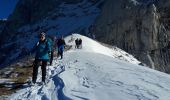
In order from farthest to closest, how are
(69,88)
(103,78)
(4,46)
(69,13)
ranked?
(4,46), (69,13), (103,78), (69,88)

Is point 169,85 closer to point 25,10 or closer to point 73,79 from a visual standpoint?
point 73,79

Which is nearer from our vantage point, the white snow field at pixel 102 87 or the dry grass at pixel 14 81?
the white snow field at pixel 102 87

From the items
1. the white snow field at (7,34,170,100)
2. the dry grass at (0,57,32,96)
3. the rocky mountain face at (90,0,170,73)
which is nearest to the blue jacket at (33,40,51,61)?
the white snow field at (7,34,170,100)

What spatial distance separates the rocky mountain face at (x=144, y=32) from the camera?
62.1m

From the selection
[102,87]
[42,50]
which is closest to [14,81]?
[42,50]

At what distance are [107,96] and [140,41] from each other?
5296cm

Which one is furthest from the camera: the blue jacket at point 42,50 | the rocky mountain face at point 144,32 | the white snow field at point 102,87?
the rocky mountain face at point 144,32

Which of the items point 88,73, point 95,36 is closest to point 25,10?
point 95,36

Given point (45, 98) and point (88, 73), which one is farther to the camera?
point (88, 73)

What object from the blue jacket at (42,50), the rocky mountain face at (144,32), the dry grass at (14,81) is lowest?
the dry grass at (14,81)

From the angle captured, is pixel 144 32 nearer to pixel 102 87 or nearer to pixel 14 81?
pixel 14 81

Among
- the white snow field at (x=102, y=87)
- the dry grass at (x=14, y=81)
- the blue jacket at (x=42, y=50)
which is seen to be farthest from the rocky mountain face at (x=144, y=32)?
the white snow field at (x=102, y=87)

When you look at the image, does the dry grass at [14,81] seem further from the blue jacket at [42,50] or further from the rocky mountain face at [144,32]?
the rocky mountain face at [144,32]

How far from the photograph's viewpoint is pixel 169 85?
12305 millimetres
